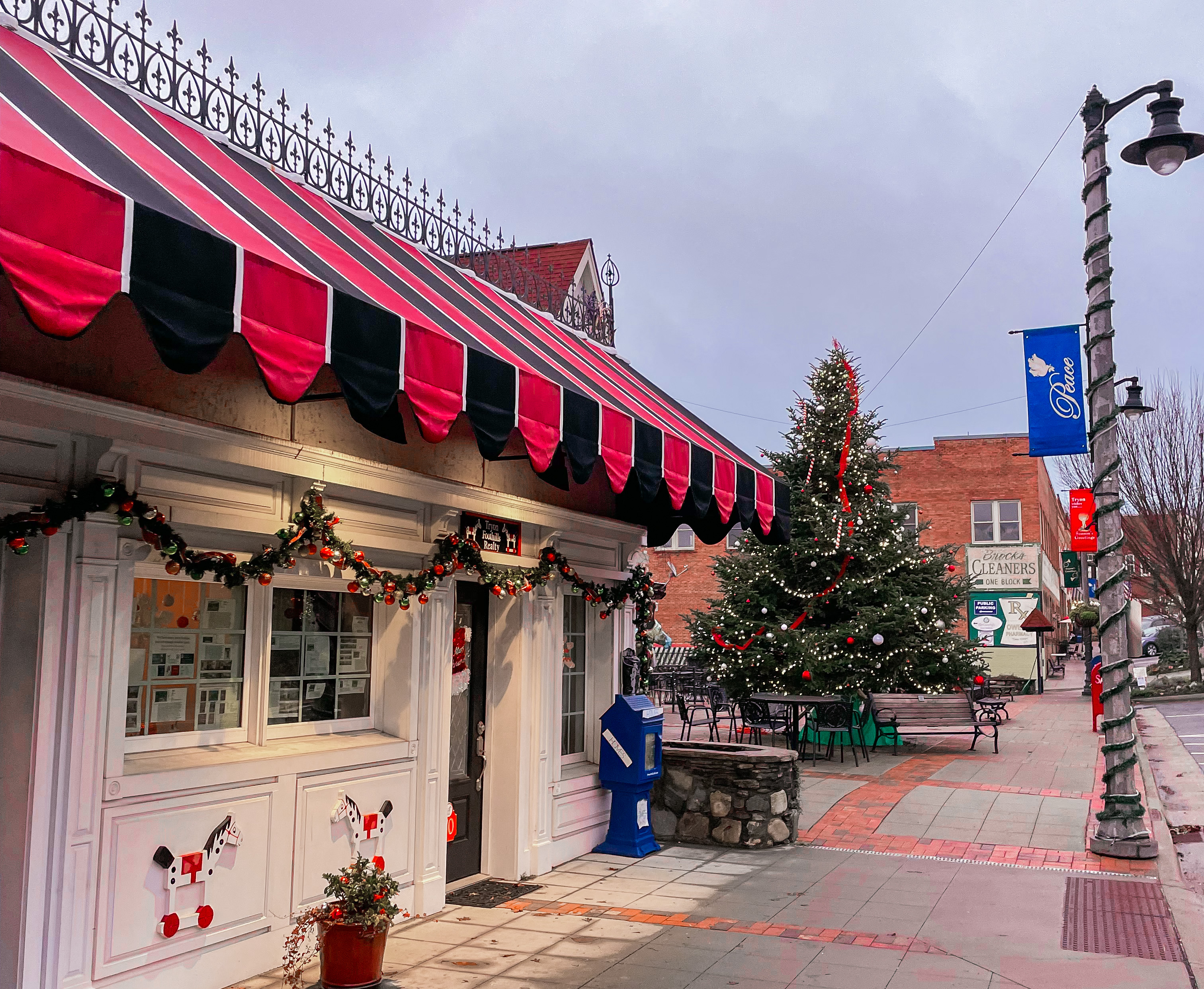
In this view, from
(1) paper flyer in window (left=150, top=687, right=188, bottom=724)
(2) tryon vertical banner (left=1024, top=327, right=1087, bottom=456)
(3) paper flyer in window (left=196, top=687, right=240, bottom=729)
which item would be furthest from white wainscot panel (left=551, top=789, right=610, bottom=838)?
(2) tryon vertical banner (left=1024, top=327, right=1087, bottom=456)

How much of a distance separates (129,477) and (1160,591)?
116 feet

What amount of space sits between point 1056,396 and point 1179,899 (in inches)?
182

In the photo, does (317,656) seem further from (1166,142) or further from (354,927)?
(1166,142)

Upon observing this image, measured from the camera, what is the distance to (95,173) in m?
4.26

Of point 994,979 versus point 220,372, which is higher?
point 220,372

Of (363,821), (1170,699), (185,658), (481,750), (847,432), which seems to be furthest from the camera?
(1170,699)

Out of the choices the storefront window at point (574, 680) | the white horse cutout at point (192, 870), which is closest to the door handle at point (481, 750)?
the storefront window at point (574, 680)

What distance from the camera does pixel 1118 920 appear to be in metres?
7.59

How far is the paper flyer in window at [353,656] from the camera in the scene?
732 cm

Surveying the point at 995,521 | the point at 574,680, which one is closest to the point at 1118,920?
the point at 574,680

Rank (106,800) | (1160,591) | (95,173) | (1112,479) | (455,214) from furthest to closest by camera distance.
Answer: (1160,591), (1112,479), (455,214), (106,800), (95,173)

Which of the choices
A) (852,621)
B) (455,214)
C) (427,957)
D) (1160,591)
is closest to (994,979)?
(427,957)

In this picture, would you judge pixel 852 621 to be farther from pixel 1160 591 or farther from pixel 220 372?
pixel 1160 591

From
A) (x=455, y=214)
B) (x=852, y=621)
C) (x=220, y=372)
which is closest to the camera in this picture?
(x=220, y=372)
